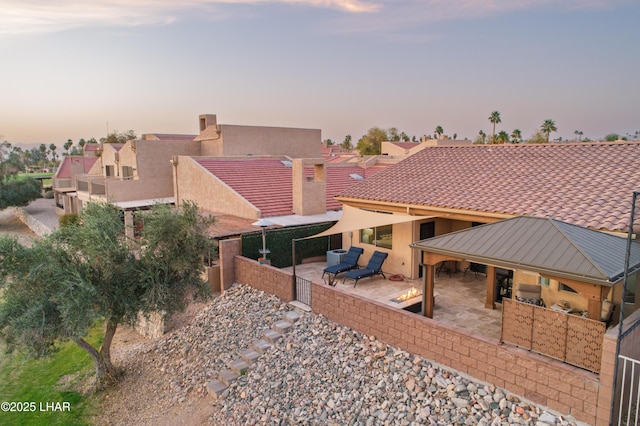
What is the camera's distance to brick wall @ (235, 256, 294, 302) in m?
16.1

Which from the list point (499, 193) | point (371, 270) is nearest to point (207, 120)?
point (371, 270)

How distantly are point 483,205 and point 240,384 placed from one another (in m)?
10.9

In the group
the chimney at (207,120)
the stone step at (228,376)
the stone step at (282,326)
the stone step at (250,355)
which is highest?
the chimney at (207,120)

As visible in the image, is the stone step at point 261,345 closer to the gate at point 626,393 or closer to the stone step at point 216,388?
the stone step at point 216,388

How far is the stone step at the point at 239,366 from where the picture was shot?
1341 cm

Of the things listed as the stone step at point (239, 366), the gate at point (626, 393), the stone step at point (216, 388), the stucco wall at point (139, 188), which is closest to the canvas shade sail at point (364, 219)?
the stone step at point (239, 366)

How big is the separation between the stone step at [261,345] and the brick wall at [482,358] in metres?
2.65

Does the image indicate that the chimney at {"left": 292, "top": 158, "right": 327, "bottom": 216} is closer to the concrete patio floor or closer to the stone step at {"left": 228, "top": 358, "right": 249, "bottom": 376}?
the concrete patio floor

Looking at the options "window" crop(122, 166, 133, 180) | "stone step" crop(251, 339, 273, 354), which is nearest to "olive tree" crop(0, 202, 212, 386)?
"stone step" crop(251, 339, 273, 354)

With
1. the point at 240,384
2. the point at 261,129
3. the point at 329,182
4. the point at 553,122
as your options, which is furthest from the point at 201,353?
the point at 553,122

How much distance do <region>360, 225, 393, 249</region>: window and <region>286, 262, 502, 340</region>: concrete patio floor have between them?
1.64 metres

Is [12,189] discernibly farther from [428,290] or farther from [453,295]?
[428,290]

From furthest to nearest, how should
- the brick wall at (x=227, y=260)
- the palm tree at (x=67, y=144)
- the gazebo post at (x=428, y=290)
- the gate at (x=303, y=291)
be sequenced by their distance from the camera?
the palm tree at (x=67, y=144) → the brick wall at (x=227, y=260) → the gate at (x=303, y=291) → the gazebo post at (x=428, y=290)

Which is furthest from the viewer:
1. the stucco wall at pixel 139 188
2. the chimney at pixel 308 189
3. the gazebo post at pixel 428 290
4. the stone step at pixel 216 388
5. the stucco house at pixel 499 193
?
the stucco wall at pixel 139 188
